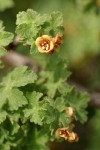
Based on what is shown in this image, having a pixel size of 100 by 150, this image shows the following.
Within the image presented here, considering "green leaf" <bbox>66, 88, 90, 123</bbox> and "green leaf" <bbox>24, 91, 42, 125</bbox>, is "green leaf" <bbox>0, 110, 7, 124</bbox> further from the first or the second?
"green leaf" <bbox>66, 88, 90, 123</bbox>

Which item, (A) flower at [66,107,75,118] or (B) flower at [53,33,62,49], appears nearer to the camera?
(B) flower at [53,33,62,49]

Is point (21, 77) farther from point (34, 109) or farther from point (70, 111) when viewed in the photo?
point (70, 111)

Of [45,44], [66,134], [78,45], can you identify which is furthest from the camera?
[78,45]

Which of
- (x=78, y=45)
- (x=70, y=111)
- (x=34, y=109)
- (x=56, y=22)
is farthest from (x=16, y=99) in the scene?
(x=78, y=45)

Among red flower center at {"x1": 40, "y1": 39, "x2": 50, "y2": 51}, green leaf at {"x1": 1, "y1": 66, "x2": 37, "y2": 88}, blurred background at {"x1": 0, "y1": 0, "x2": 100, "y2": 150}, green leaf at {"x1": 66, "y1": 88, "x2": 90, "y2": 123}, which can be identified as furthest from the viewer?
blurred background at {"x1": 0, "y1": 0, "x2": 100, "y2": 150}

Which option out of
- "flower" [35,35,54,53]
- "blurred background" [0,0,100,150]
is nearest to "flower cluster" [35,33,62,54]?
"flower" [35,35,54,53]

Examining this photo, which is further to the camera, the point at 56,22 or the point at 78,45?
the point at 78,45
